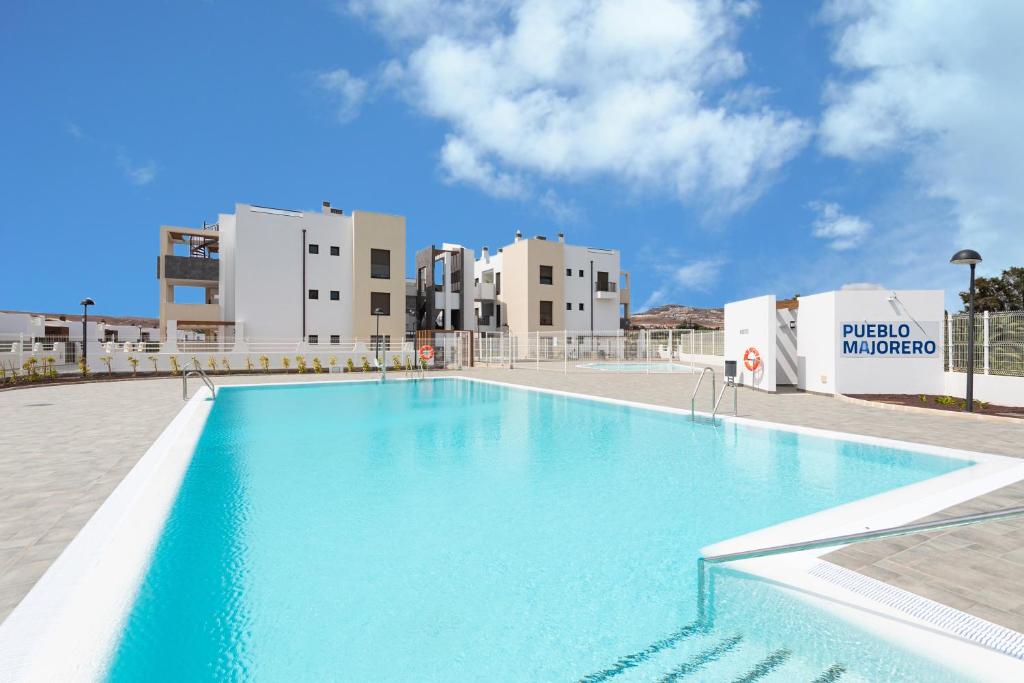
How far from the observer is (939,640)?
253 cm

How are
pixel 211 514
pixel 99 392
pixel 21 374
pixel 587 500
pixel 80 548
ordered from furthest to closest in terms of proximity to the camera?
pixel 21 374, pixel 99 392, pixel 587 500, pixel 211 514, pixel 80 548

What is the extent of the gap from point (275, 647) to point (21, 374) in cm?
2242

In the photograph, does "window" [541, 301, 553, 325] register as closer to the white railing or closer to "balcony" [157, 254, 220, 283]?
"balcony" [157, 254, 220, 283]

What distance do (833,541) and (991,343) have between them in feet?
40.3

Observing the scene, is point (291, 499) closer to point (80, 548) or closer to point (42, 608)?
point (80, 548)

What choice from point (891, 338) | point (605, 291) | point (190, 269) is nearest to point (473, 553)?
point (891, 338)

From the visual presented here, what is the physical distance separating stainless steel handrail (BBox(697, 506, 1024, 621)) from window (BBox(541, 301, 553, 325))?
123ft

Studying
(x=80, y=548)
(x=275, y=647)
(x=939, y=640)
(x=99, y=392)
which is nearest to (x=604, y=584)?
(x=939, y=640)

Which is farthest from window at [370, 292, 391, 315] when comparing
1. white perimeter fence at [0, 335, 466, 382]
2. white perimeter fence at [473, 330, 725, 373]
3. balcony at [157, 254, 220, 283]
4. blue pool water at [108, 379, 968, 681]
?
blue pool water at [108, 379, 968, 681]

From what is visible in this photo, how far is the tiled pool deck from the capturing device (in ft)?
10.0

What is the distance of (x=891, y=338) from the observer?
41.3 ft

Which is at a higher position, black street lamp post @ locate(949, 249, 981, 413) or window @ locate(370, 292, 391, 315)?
window @ locate(370, 292, 391, 315)

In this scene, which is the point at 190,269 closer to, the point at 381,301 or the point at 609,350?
the point at 381,301

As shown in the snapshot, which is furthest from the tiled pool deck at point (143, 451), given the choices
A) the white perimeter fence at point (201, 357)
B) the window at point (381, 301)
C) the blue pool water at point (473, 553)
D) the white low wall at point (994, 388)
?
the window at point (381, 301)
